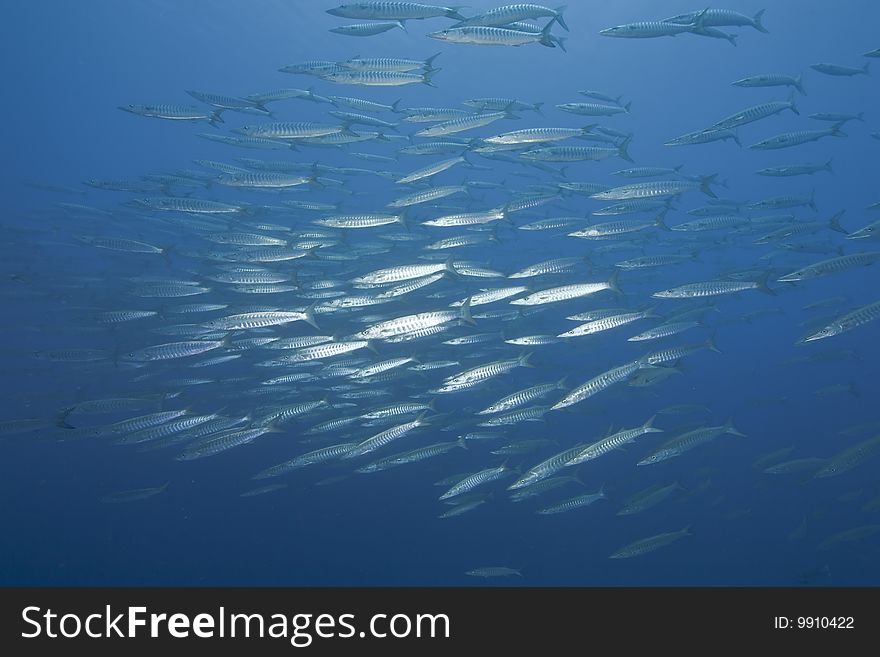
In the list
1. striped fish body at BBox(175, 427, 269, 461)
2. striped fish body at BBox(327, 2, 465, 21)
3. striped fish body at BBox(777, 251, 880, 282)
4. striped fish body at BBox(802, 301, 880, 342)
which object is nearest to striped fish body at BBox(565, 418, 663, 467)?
striped fish body at BBox(802, 301, 880, 342)

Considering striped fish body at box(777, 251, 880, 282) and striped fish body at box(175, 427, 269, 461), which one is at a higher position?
striped fish body at box(777, 251, 880, 282)

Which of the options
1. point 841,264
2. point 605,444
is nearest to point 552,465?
point 605,444

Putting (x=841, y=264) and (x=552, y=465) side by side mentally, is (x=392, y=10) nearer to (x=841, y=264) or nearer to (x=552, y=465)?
(x=552, y=465)

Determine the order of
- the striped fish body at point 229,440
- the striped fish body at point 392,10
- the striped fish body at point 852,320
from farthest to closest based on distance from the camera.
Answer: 1. the striped fish body at point 229,440
2. the striped fish body at point 392,10
3. the striped fish body at point 852,320

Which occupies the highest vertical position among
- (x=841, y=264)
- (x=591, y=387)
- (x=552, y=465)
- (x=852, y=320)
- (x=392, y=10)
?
(x=392, y=10)

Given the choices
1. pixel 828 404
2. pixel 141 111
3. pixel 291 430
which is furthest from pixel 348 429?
pixel 828 404

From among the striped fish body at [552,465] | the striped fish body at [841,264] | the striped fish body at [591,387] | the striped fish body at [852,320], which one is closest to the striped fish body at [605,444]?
the striped fish body at [552,465]

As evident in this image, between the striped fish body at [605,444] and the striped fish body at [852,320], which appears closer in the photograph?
the striped fish body at [852,320]

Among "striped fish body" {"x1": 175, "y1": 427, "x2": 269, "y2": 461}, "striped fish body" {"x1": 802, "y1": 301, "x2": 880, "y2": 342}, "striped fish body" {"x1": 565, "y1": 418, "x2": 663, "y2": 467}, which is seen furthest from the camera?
"striped fish body" {"x1": 175, "y1": 427, "x2": 269, "y2": 461}

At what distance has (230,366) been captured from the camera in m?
17.5

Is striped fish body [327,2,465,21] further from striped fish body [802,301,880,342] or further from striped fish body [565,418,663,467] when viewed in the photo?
striped fish body [802,301,880,342]

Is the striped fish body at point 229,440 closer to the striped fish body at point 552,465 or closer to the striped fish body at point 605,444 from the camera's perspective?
the striped fish body at point 552,465

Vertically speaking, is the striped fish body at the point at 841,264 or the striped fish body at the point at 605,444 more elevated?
the striped fish body at the point at 841,264

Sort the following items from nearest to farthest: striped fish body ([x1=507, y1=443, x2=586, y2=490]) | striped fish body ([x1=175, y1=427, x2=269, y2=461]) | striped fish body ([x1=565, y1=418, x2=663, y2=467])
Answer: striped fish body ([x1=565, y1=418, x2=663, y2=467]) → striped fish body ([x1=507, y1=443, x2=586, y2=490]) → striped fish body ([x1=175, y1=427, x2=269, y2=461])
